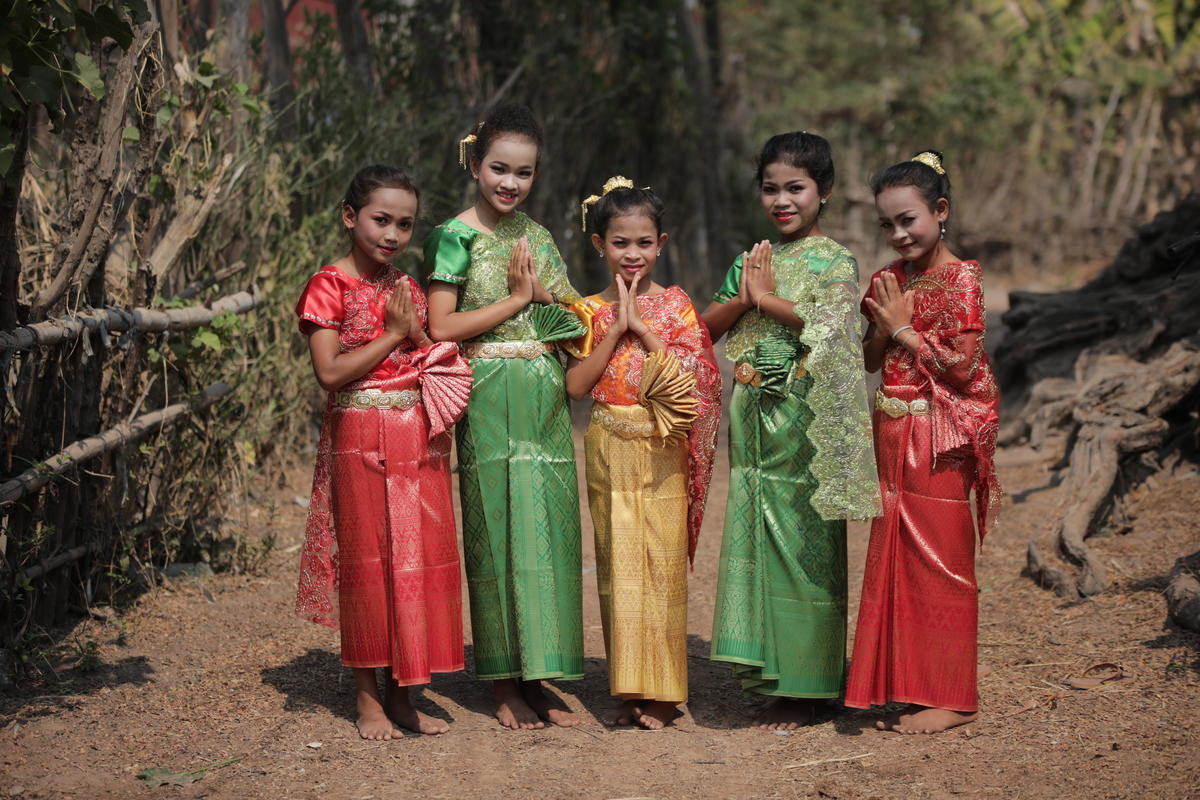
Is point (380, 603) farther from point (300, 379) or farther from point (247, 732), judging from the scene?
point (300, 379)

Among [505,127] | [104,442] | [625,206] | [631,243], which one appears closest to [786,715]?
[631,243]

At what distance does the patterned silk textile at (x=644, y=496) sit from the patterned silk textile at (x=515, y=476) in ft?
0.44

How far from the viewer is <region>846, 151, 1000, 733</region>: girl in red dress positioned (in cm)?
377

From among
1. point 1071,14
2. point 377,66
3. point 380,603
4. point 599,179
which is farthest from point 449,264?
point 1071,14

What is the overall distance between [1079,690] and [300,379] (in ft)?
15.5

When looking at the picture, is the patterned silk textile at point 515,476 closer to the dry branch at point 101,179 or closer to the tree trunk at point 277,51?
the dry branch at point 101,179

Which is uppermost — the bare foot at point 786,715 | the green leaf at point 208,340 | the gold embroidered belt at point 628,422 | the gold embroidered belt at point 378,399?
the green leaf at point 208,340

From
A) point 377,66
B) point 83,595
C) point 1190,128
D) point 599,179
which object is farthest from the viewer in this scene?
point 1190,128

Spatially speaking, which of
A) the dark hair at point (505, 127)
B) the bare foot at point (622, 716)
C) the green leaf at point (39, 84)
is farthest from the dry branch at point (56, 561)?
the dark hair at point (505, 127)

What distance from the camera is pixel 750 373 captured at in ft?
12.7

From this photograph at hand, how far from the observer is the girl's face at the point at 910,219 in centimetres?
378

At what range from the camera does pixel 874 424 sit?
397cm

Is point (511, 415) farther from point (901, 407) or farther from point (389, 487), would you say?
point (901, 407)

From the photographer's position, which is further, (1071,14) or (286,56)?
(1071,14)
